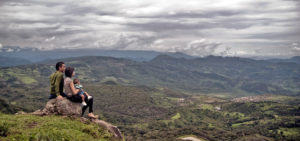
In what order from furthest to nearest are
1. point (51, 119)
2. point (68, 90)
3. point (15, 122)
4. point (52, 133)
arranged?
point (68, 90) → point (51, 119) → point (15, 122) → point (52, 133)

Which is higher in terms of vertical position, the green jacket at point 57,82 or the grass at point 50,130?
the green jacket at point 57,82

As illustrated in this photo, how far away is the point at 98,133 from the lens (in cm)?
2723

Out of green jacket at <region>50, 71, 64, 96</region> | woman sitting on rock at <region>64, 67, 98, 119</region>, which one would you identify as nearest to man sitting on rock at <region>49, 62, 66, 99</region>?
green jacket at <region>50, 71, 64, 96</region>

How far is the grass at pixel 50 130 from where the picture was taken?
19938mm

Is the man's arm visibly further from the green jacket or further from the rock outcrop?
the rock outcrop

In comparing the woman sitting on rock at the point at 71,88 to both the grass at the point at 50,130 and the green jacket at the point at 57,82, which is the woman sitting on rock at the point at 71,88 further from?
the grass at the point at 50,130

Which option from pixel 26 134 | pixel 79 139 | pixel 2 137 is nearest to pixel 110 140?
pixel 79 139

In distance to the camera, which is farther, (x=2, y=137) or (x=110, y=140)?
(x=110, y=140)

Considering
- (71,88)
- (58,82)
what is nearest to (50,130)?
(71,88)

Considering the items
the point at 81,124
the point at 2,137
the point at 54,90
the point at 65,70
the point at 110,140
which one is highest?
the point at 65,70

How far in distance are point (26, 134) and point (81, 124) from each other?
778 cm

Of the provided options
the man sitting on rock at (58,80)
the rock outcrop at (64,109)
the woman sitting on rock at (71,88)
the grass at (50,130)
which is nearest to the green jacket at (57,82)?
the man sitting on rock at (58,80)

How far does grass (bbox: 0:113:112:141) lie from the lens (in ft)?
65.4

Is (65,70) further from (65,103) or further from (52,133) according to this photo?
(52,133)
